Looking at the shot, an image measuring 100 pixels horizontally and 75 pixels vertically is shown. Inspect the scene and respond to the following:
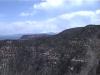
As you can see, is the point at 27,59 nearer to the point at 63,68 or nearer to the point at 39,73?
A: the point at 39,73

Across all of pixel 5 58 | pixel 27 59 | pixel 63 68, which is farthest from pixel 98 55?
pixel 5 58

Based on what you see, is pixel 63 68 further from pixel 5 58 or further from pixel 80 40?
pixel 5 58

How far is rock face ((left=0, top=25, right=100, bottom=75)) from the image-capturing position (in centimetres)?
5747

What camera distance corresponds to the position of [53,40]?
7250cm

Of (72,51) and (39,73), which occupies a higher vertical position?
(72,51)

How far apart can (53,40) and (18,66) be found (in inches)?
499

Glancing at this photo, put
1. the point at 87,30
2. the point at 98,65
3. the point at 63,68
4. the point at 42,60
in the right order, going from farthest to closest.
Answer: the point at 87,30, the point at 42,60, the point at 63,68, the point at 98,65

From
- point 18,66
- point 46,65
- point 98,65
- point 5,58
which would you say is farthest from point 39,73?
point 98,65

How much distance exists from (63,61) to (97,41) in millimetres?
8992

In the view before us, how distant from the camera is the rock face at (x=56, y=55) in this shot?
189 feet

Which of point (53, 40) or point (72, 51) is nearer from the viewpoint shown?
point (72, 51)

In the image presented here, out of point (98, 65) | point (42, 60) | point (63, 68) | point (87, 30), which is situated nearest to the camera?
point (98, 65)

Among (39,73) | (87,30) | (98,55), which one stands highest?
(87,30)

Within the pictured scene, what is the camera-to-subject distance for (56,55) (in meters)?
64.4
